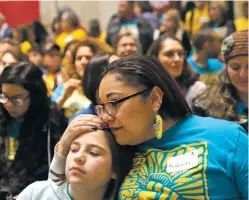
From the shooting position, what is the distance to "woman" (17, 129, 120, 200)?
77.0 inches

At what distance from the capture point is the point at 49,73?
5812 millimetres

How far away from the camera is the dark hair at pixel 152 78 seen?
1914 mm

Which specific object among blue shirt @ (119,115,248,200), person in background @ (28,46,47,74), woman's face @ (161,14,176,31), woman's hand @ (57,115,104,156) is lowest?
person in background @ (28,46,47,74)

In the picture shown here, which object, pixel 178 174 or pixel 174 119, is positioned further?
pixel 174 119

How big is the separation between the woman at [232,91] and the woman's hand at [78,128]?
0.95m

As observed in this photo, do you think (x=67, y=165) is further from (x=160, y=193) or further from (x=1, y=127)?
(x=1, y=127)

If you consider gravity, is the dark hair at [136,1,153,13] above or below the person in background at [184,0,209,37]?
above

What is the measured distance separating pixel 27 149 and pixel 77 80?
1.12 meters

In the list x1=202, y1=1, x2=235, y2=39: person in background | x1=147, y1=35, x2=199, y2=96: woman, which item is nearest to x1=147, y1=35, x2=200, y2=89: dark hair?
x1=147, y1=35, x2=199, y2=96: woman

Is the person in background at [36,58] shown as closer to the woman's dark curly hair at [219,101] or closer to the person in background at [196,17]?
the person in background at [196,17]

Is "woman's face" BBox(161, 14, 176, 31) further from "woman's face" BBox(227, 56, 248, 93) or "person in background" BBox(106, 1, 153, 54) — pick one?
"woman's face" BBox(227, 56, 248, 93)

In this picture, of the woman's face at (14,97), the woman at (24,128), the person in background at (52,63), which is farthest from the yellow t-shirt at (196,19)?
the woman's face at (14,97)

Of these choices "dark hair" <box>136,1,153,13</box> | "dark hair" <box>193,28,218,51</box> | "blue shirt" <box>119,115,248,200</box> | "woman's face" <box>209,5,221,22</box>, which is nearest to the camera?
"blue shirt" <box>119,115,248,200</box>

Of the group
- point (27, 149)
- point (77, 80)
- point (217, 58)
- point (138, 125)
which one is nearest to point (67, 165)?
point (138, 125)
